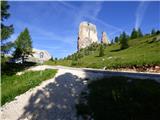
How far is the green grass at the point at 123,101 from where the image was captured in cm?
1545

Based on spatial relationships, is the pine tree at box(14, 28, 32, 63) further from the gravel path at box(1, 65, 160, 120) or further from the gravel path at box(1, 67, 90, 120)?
the gravel path at box(1, 67, 90, 120)

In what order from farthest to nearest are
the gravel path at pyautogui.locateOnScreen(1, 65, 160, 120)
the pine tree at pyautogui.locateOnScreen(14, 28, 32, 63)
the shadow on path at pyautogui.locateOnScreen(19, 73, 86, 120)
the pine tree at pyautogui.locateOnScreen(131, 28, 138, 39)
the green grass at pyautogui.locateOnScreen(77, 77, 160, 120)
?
the pine tree at pyautogui.locateOnScreen(131, 28, 138, 39) < the pine tree at pyautogui.locateOnScreen(14, 28, 32, 63) < the gravel path at pyautogui.locateOnScreen(1, 65, 160, 120) < the shadow on path at pyautogui.locateOnScreen(19, 73, 86, 120) < the green grass at pyautogui.locateOnScreen(77, 77, 160, 120)

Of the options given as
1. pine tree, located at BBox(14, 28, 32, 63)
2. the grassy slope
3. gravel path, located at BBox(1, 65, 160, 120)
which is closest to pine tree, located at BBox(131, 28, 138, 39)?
the grassy slope

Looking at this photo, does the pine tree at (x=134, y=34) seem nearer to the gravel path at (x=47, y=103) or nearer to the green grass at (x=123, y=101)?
the gravel path at (x=47, y=103)

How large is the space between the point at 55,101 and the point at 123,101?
523cm

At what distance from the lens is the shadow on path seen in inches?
682

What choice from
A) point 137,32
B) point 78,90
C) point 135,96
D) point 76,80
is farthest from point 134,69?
point 137,32

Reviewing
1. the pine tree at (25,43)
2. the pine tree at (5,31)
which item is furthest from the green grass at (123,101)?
the pine tree at (25,43)

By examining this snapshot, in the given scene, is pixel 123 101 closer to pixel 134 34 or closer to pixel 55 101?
pixel 55 101

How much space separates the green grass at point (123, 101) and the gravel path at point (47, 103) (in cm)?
91

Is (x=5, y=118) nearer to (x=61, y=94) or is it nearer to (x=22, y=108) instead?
(x=22, y=108)

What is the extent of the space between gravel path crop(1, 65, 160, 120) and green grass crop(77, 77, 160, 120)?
2.98ft

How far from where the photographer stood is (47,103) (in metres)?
19.3

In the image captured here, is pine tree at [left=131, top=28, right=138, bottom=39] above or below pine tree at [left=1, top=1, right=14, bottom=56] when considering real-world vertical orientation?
above
